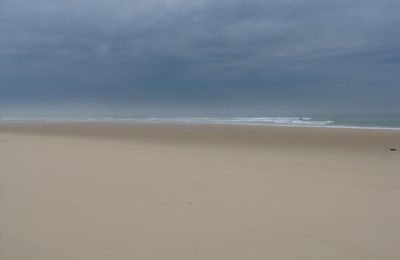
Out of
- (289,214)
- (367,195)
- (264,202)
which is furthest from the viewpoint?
(367,195)

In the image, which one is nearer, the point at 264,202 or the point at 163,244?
the point at 163,244

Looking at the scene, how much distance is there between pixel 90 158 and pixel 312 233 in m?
6.28

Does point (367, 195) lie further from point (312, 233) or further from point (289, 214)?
point (312, 233)

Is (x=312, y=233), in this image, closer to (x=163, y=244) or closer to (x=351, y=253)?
(x=351, y=253)

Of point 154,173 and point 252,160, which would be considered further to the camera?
point 252,160

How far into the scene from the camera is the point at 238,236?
132 inches

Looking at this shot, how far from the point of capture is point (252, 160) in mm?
8852

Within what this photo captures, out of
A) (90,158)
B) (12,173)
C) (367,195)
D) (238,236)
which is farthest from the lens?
(90,158)

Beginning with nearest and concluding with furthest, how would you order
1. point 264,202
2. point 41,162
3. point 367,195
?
1. point 264,202
2. point 367,195
3. point 41,162

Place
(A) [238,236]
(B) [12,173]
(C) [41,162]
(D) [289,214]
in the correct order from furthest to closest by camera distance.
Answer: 1. (C) [41,162]
2. (B) [12,173]
3. (D) [289,214]
4. (A) [238,236]

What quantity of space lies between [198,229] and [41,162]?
5327mm

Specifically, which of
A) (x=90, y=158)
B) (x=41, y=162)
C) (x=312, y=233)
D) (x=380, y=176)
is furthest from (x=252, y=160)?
(x=312, y=233)

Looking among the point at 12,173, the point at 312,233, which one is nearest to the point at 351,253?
the point at 312,233

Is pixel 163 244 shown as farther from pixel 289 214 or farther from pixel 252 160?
pixel 252 160
